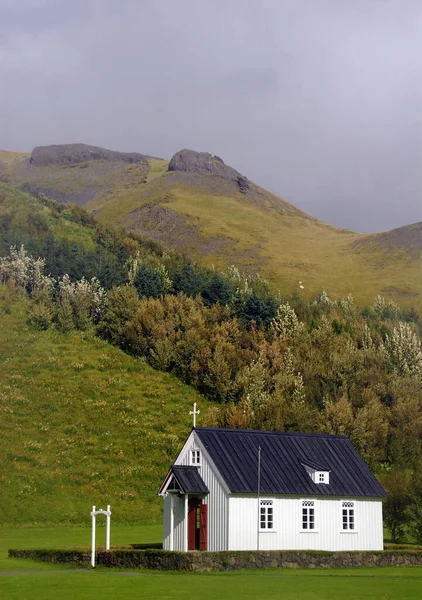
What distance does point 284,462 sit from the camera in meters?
38.9

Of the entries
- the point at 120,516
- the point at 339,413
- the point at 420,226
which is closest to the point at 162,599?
the point at 120,516

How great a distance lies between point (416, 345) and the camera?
289 feet

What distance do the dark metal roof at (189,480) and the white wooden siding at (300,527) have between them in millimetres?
1587

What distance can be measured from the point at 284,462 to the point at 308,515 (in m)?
2.34

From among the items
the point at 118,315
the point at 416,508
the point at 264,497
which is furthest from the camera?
the point at 118,315

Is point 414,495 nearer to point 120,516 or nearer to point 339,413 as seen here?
point 120,516

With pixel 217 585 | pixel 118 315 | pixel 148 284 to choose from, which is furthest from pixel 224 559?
pixel 148 284

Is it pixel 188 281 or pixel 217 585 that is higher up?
pixel 188 281

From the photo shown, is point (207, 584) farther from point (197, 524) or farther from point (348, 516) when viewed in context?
point (348, 516)

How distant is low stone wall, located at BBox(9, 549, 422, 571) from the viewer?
1287 inches

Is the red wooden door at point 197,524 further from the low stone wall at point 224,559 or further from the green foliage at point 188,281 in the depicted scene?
the green foliage at point 188,281

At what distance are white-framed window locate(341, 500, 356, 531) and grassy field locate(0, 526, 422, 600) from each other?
4078 millimetres

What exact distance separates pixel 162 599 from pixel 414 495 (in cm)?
2207

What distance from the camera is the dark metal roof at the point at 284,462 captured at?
37125 mm
